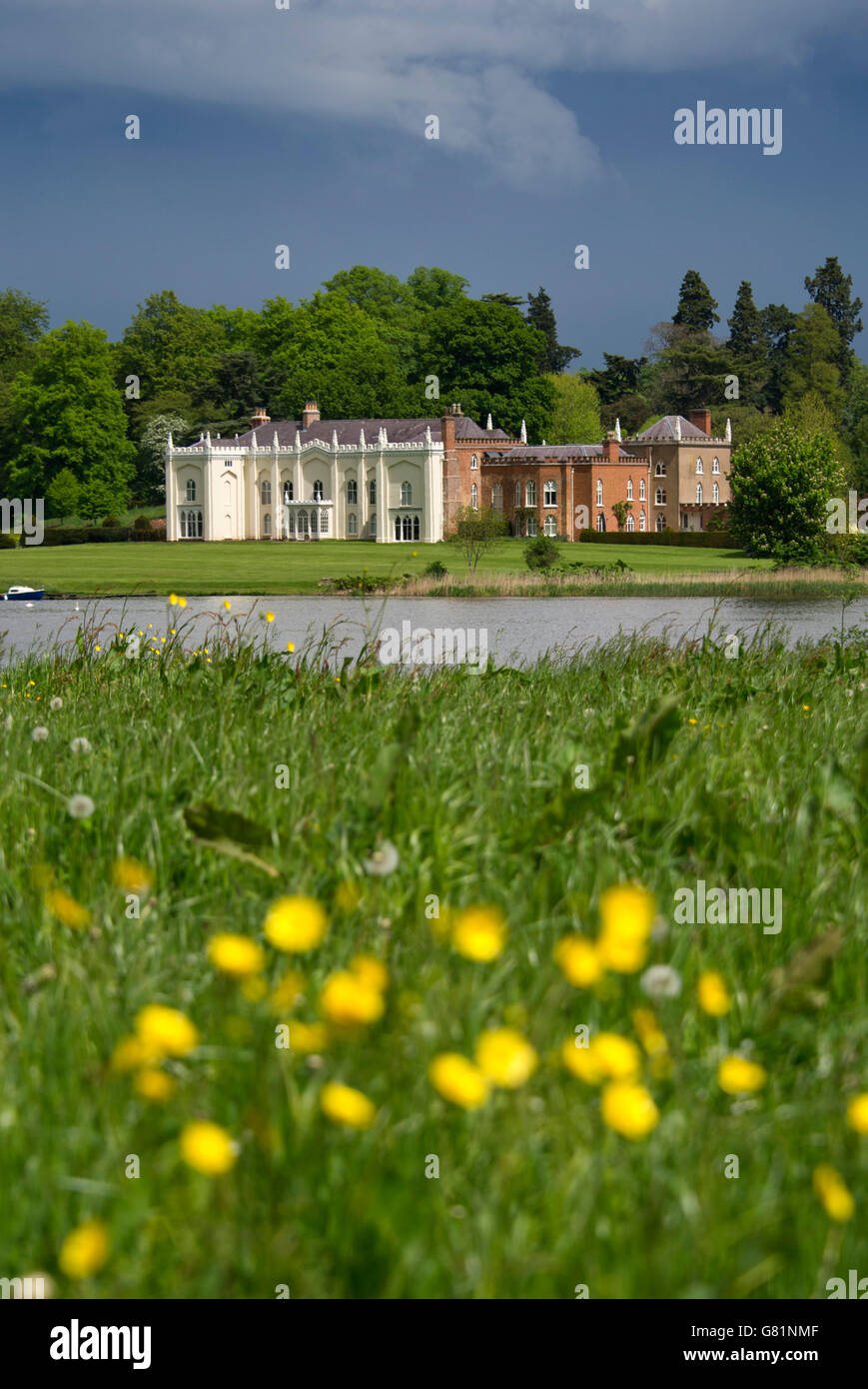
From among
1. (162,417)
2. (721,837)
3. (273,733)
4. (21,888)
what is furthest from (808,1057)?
(162,417)

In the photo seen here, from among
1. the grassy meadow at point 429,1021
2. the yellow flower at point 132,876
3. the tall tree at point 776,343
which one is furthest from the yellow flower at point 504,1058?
the tall tree at point 776,343

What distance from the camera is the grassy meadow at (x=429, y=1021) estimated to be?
1709 mm

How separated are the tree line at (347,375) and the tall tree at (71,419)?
12cm

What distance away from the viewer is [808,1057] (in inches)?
99.9

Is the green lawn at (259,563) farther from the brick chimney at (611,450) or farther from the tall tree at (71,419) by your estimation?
the brick chimney at (611,450)

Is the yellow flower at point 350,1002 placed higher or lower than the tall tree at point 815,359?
lower

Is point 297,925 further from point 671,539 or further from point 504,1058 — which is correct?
point 671,539

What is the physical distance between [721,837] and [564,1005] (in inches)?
47.8

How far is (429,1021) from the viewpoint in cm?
199

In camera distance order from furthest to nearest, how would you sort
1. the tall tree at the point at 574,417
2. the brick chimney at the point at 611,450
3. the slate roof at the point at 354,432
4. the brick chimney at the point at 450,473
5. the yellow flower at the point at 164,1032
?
the tall tree at the point at 574,417 < the slate roof at the point at 354,432 < the brick chimney at the point at 611,450 < the brick chimney at the point at 450,473 < the yellow flower at the point at 164,1032

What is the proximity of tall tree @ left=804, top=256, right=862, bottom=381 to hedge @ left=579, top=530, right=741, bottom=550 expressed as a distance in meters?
42.0

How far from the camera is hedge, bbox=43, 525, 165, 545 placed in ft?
238

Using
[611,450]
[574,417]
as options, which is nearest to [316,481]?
[611,450]

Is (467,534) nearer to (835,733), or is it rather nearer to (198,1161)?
(835,733)
